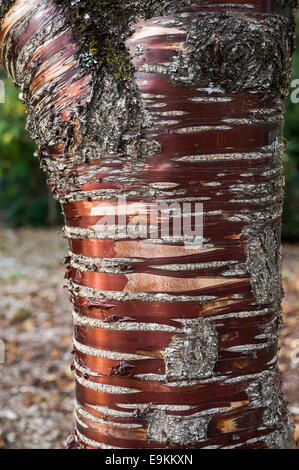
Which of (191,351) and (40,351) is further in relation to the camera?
(40,351)

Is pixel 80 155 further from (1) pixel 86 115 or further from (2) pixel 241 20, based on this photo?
(2) pixel 241 20

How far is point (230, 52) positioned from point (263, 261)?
1.70 feet

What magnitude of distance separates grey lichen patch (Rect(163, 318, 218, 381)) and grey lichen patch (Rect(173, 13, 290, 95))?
577mm

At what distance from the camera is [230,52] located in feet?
4.02

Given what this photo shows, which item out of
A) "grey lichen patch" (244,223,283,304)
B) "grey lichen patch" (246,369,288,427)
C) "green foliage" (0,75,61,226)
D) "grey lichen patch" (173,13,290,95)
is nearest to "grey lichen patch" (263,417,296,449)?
"grey lichen patch" (246,369,288,427)

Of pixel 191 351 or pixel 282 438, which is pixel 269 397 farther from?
pixel 191 351

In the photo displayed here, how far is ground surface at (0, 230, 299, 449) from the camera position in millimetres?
3361

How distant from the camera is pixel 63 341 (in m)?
4.74

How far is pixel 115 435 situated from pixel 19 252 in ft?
23.6

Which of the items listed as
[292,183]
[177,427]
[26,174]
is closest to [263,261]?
[177,427]

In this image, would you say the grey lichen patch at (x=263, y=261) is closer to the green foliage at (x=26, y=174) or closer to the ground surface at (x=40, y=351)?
the ground surface at (x=40, y=351)

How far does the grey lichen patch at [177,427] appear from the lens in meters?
1.29

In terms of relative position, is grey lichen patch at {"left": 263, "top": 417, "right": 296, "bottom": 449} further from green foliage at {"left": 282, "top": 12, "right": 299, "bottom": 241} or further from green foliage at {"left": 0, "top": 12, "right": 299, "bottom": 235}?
green foliage at {"left": 282, "top": 12, "right": 299, "bottom": 241}
